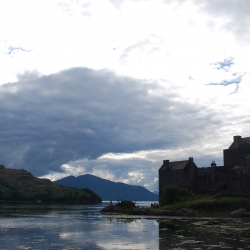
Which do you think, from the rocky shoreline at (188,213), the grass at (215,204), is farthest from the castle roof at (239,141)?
the rocky shoreline at (188,213)

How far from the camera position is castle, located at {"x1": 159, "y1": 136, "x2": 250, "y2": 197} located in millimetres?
84688

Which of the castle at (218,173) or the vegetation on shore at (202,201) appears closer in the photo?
the vegetation on shore at (202,201)

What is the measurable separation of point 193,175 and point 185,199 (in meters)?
10.2

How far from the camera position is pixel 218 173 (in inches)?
3575

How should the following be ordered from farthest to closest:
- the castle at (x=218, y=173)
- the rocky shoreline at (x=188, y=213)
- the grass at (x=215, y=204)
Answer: the castle at (x=218, y=173) → the grass at (x=215, y=204) → the rocky shoreline at (x=188, y=213)

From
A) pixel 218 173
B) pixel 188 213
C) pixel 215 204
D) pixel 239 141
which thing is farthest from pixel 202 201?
pixel 239 141

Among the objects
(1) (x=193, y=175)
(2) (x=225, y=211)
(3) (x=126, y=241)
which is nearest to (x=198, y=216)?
(2) (x=225, y=211)

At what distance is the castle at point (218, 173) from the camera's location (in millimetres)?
84688

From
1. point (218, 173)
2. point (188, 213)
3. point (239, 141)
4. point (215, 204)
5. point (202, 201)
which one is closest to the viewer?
point (188, 213)

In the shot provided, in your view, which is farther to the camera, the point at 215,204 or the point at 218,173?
the point at 218,173

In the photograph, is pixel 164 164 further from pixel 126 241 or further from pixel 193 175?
pixel 126 241

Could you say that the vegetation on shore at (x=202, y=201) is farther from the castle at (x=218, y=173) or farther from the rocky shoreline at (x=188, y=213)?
the castle at (x=218, y=173)

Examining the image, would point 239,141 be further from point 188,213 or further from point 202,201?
point 188,213

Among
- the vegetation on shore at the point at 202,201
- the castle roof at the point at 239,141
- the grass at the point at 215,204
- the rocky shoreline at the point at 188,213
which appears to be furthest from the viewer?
the castle roof at the point at 239,141
